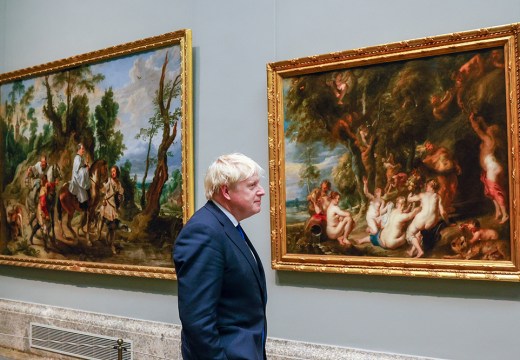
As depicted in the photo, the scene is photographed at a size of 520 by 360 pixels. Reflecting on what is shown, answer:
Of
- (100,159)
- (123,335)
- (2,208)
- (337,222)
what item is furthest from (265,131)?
(2,208)

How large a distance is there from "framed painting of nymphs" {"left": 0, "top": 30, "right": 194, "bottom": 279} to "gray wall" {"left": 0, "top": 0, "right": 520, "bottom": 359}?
25 centimetres

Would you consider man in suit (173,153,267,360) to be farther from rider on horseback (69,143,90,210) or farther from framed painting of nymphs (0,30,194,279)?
rider on horseback (69,143,90,210)

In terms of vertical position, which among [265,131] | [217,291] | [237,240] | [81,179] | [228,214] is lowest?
[217,291]

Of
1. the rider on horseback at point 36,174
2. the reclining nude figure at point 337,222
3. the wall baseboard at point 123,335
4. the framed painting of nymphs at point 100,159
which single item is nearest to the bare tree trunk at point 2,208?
the framed painting of nymphs at point 100,159

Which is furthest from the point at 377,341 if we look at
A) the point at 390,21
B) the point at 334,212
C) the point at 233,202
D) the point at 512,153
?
the point at 390,21

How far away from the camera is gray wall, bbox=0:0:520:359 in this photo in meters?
5.14

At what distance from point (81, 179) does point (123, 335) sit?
209cm

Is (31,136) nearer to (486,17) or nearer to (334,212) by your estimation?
(334,212)

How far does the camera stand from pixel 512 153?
4832 millimetres

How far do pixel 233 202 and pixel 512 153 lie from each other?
248 centimetres

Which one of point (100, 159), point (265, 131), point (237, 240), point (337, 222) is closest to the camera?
point (237, 240)

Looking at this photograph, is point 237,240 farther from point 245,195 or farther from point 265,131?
point 265,131

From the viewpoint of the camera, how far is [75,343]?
7699 millimetres

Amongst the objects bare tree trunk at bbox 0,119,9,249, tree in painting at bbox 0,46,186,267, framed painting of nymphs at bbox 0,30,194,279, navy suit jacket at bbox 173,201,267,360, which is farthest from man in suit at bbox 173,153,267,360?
bare tree trunk at bbox 0,119,9,249
